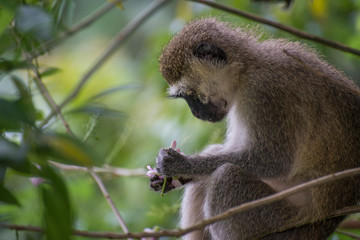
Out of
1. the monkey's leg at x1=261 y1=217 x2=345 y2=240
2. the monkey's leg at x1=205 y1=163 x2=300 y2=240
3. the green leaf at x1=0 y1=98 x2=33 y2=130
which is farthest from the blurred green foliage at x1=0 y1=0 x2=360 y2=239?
the monkey's leg at x1=205 y1=163 x2=300 y2=240

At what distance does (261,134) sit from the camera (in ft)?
11.1

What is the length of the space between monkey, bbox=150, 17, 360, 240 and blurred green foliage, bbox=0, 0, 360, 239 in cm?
45

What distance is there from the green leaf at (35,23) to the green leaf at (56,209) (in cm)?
60

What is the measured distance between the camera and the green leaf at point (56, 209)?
1.68m

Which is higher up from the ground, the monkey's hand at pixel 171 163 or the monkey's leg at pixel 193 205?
the monkey's hand at pixel 171 163

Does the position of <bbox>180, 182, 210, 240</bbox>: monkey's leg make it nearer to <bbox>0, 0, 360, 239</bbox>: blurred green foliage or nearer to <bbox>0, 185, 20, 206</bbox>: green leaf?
<bbox>0, 0, 360, 239</bbox>: blurred green foliage

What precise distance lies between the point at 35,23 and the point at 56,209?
786mm

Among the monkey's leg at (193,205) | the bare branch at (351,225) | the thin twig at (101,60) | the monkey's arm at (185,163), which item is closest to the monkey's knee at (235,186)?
the monkey's arm at (185,163)

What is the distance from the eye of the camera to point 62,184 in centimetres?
175

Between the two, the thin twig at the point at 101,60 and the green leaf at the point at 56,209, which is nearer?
the green leaf at the point at 56,209

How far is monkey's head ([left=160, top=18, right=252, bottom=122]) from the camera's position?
3625 millimetres

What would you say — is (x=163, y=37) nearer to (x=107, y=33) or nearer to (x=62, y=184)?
(x=62, y=184)

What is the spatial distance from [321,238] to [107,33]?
7794 millimetres

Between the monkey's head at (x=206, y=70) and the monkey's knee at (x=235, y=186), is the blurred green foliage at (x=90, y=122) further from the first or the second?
the monkey's knee at (x=235, y=186)
